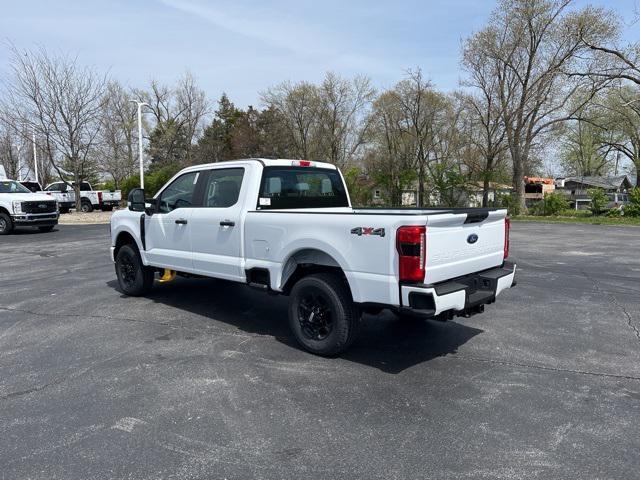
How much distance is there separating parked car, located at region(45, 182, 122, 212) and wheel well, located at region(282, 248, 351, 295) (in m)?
30.9

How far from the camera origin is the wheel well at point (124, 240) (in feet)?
24.9

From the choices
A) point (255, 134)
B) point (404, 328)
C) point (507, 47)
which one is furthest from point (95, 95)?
point (404, 328)

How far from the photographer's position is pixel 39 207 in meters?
18.6

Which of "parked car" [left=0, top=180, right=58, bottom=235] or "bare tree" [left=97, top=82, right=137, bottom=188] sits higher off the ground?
"bare tree" [left=97, top=82, right=137, bottom=188]

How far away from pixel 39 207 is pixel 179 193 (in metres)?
15.0

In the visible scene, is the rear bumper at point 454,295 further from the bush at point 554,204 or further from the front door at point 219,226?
the bush at point 554,204

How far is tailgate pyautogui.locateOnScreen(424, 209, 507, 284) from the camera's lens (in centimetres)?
416

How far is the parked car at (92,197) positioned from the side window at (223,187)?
29.4 meters

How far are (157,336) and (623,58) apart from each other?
31.6 m

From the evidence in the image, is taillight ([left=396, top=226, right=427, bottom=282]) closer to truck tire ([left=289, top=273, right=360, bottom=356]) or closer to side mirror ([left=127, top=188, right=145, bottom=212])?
truck tire ([left=289, top=273, right=360, bottom=356])

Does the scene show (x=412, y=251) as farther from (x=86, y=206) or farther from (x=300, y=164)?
(x=86, y=206)

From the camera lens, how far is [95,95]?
28.6m

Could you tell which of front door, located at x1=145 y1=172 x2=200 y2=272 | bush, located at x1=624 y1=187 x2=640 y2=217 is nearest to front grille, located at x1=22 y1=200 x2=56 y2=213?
front door, located at x1=145 y1=172 x2=200 y2=272

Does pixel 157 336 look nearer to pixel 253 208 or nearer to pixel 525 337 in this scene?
pixel 253 208
